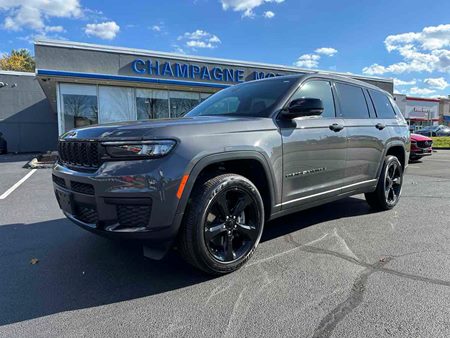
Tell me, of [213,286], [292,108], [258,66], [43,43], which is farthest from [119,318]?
[258,66]

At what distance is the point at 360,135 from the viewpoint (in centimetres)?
481

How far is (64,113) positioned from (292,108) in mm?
14865

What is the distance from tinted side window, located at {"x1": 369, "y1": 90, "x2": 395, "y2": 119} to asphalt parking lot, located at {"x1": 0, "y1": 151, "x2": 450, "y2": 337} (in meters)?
1.67

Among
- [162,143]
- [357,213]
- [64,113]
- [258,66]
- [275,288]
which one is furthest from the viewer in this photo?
[258,66]

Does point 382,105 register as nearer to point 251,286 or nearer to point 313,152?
point 313,152

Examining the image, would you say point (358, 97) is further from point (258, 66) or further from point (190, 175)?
point (258, 66)

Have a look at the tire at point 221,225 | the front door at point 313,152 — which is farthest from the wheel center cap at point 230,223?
the front door at point 313,152

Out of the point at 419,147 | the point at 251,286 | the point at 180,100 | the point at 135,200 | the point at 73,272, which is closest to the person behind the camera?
the point at 135,200

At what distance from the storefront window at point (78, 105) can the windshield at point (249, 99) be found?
13.4 metres

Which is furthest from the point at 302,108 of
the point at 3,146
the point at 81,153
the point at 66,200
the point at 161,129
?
the point at 3,146

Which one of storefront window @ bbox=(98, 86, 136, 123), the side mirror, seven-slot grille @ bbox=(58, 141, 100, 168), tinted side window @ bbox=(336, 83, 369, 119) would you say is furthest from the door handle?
storefront window @ bbox=(98, 86, 136, 123)

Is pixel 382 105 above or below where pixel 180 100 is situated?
below

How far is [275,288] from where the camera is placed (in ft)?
10.0

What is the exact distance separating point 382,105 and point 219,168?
343 centimetres
